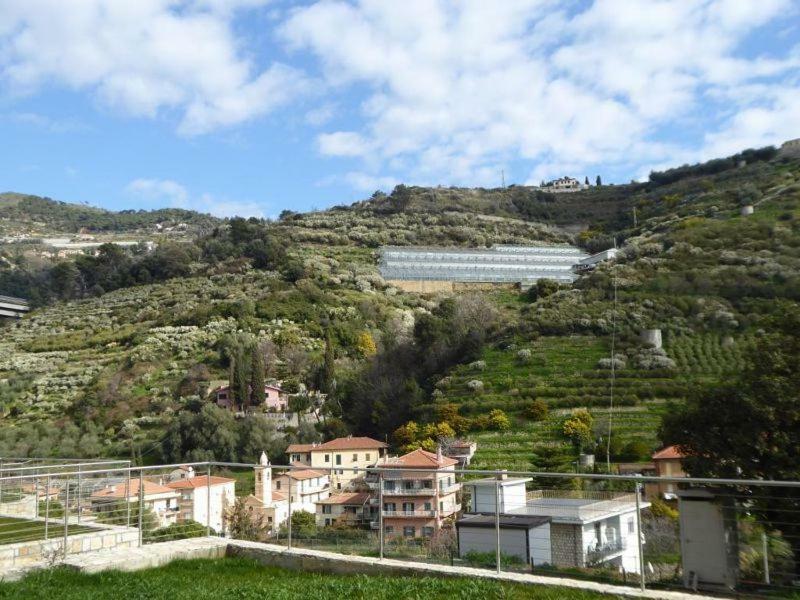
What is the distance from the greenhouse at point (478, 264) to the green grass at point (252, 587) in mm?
56129

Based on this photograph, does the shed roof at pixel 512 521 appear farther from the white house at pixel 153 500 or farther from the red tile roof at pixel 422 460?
the red tile roof at pixel 422 460

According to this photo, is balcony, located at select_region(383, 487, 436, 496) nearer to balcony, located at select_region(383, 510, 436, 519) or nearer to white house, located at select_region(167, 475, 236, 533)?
balcony, located at select_region(383, 510, 436, 519)

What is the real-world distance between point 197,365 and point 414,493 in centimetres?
3465

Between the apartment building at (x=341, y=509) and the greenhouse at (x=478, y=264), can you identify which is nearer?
the apartment building at (x=341, y=509)

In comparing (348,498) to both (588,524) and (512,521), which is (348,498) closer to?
(512,521)

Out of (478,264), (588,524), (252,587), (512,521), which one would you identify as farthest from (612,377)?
(478,264)

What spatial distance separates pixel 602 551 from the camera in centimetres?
594

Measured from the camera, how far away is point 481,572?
5.64 metres

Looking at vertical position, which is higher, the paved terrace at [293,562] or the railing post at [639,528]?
the railing post at [639,528]

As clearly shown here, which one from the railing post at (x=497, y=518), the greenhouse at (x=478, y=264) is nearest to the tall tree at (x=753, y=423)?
the railing post at (x=497, y=518)

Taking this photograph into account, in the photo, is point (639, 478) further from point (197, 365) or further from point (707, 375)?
point (197, 365)

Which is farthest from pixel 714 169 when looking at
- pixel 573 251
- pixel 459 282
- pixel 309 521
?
pixel 309 521

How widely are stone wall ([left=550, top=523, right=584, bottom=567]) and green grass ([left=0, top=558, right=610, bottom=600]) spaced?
0.82m

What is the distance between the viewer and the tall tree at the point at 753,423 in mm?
11406
